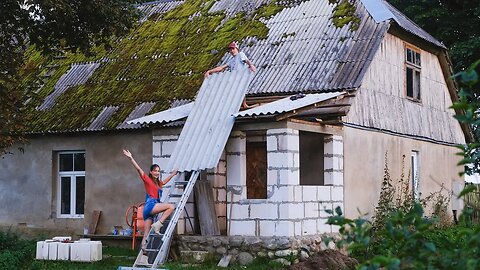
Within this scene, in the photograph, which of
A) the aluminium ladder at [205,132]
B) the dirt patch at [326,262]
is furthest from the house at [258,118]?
the dirt patch at [326,262]

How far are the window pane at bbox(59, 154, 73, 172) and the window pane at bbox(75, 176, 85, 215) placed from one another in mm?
391

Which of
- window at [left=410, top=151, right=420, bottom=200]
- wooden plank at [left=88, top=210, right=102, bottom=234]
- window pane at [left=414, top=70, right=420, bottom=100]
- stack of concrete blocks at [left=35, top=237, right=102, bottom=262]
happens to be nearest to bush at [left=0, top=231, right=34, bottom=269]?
stack of concrete blocks at [left=35, top=237, right=102, bottom=262]

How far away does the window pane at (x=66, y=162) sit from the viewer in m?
19.5

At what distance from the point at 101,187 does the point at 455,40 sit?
15761 millimetres

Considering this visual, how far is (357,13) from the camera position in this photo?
1856 cm

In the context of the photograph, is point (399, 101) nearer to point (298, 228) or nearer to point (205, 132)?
point (298, 228)

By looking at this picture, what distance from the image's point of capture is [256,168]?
16.2 m

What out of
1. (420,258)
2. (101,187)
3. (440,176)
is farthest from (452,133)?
(420,258)

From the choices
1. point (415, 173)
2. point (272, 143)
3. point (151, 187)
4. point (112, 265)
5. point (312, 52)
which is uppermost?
point (312, 52)

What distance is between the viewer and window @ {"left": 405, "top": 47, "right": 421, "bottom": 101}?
20.2 metres

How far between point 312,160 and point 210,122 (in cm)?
324

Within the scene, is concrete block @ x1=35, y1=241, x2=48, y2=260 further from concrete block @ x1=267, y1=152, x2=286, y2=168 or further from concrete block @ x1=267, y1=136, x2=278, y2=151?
concrete block @ x1=267, y1=136, x2=278, y2=151

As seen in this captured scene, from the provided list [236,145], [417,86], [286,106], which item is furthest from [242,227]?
[417,86]

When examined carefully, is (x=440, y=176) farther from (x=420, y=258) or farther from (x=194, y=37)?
(x=420, y=258)
